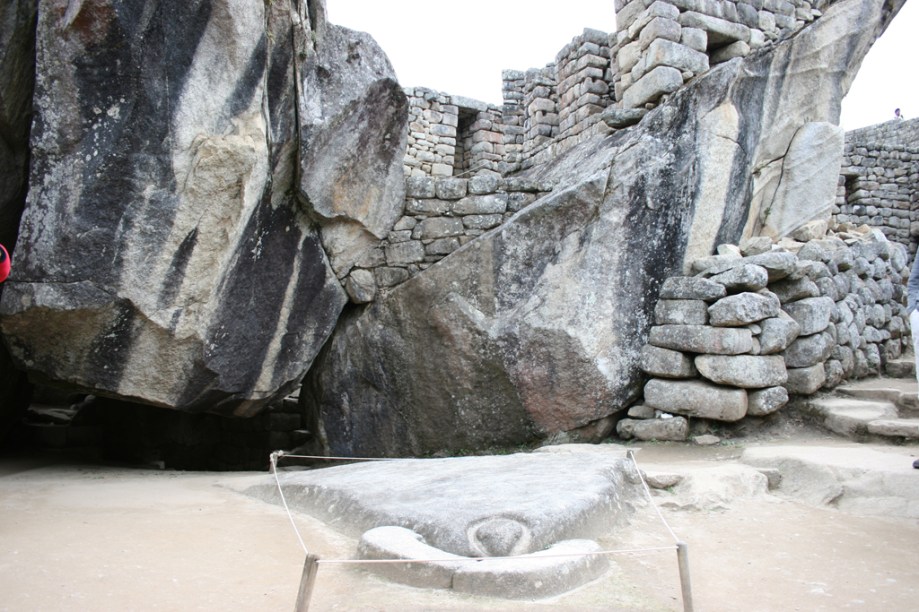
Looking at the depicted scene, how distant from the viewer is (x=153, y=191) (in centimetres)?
514

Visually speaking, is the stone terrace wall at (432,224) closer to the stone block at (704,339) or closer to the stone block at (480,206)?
the stone block at (480,206)

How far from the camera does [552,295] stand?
20.1 feet

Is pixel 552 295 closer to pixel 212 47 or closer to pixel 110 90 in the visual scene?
pixel 212 47

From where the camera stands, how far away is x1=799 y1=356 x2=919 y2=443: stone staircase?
197 inches

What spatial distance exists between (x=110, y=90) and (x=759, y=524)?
4.88 meters

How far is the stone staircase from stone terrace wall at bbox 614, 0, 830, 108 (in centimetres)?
327

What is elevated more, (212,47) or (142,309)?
(212,47)

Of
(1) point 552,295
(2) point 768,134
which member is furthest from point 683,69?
(1) point 552,295

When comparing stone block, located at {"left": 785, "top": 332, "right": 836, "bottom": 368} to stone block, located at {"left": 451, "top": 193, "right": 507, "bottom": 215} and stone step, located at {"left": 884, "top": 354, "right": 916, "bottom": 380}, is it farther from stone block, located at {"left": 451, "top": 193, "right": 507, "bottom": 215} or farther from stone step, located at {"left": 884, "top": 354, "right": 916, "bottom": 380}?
stone block, located at {"left": 451, "top": 193, "right": 507, "bottom": 215}

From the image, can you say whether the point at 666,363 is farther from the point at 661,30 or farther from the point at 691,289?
the point at 661,30

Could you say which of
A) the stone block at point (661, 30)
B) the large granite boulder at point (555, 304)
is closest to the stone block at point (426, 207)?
the large granite boulder at point (555, 304)

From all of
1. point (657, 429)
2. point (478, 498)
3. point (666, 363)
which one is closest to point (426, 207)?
point (666, 363)

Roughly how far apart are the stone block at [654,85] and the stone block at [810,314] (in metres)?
2.45

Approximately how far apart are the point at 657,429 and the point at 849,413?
1426 millimetres
